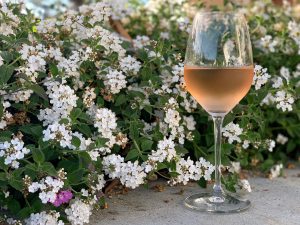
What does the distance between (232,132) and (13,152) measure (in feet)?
2.88

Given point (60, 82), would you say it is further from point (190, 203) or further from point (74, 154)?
point (190, 203)

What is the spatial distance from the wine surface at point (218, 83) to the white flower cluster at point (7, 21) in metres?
0.77

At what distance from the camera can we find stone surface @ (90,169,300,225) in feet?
6.40

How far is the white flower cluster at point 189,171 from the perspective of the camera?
6.93 feet

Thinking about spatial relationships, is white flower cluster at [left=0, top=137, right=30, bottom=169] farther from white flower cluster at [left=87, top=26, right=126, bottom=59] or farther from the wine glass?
white flower cluster at [left=87, top=26, right=126, bottom=59]

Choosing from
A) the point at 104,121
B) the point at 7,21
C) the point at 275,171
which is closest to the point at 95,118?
the point at 104,121

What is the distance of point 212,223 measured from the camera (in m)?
1.92

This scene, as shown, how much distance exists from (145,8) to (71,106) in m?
2.02

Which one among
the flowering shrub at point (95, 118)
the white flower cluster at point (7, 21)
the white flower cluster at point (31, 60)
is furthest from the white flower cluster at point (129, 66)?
the white flower cluster at point (7, 21)

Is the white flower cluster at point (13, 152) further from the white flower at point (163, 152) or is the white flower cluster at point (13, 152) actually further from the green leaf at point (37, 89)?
the white flower at point (163, 152)

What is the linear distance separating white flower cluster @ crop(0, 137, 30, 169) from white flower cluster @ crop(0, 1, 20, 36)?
688mm

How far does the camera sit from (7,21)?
235 centimetres

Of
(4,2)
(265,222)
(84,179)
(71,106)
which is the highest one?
(4,2)

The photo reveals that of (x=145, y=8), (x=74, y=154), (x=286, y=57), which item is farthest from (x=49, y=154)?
(x=145, y=8)
